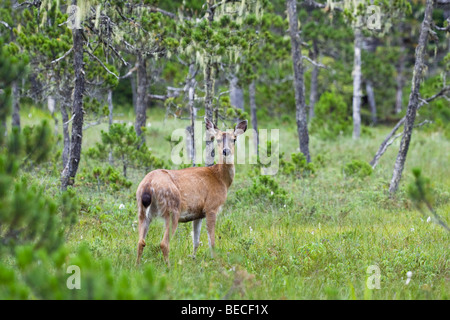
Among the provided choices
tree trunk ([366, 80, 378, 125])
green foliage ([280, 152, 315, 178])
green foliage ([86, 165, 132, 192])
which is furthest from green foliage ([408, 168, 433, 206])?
tree trunk ([366, 80, 378, 125])

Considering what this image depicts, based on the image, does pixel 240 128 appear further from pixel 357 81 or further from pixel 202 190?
pixel 357 81

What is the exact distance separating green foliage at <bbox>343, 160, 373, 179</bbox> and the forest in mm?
37

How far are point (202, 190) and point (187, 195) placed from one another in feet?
1.07

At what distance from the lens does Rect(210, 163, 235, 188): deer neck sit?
6984mm

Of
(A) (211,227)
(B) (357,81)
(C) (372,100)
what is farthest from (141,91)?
(C) (372,100)

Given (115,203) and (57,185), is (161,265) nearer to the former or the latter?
(115,203)

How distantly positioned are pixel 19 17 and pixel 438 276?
13.7 m

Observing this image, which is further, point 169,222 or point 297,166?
point 297,166

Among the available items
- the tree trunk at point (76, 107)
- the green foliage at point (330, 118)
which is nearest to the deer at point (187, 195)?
the tree trunk at point (76, 107)

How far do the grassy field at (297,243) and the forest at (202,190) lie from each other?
0.03m

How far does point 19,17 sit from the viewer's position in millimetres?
14078

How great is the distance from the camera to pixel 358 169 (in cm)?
1238

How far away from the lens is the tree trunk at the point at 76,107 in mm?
8375

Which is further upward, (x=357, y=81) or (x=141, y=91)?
(x=357, y=81)
